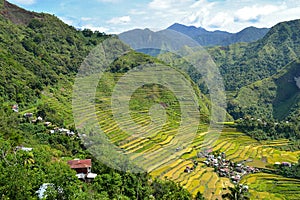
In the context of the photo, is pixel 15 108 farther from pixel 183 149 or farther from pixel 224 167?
pixel 224 167

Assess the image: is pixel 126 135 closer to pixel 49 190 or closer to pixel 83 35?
pixel 49 190

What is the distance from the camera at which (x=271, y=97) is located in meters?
63.7

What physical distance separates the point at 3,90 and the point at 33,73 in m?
6.47

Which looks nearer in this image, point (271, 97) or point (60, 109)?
point (60, 109)

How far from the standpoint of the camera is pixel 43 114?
20422 mm

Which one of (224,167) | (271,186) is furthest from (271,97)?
(271,186)

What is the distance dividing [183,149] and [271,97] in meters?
45.1

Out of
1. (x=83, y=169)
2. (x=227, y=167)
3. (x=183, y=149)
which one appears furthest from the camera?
(x=183, y=149)

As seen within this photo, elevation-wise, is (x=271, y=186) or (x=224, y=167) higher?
(x=224, y=167)

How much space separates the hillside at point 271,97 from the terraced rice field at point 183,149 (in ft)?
89.9

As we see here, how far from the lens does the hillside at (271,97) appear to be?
58625mm

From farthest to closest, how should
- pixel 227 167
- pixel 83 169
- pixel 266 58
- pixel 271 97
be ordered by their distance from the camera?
pixel 266 58, pixel 271 97, pixel 227 167, pixel 83 169

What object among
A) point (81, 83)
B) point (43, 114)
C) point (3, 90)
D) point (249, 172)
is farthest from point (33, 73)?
point (249, 172)

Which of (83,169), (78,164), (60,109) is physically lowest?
(83,169)
